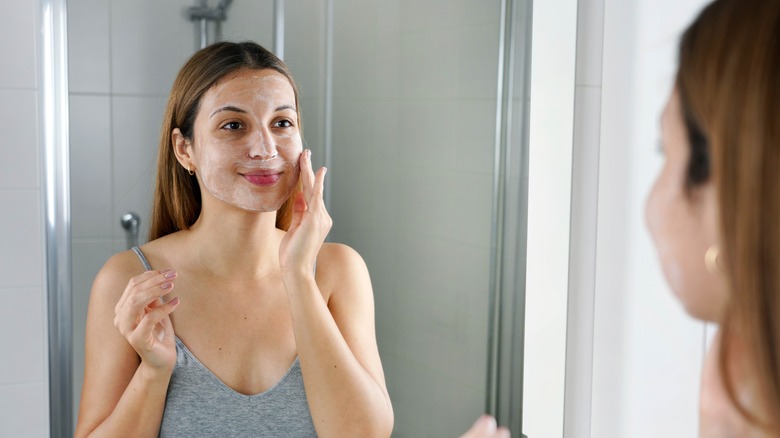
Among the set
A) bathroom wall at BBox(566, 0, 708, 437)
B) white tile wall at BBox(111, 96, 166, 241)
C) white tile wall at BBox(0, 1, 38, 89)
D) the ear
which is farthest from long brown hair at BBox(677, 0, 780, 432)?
bathroom wall at BBox(566, 0, 708, 437)

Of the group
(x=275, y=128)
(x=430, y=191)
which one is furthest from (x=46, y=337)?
(x=430, y=191)

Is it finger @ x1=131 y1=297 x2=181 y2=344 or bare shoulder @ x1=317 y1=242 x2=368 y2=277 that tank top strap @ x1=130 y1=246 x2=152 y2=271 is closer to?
finger @ x1=131 y1=297 x2=181 y2=344

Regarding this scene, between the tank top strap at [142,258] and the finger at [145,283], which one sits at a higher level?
the tank top strap at [142,258]

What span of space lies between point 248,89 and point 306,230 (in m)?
0.20

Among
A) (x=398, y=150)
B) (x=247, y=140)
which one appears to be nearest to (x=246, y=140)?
(x=247, y=140)

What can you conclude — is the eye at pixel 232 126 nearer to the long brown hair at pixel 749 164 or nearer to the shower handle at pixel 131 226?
the shower handle at pixel 131 226

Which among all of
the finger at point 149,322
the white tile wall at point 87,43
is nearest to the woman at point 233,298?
the finger at point 149,322

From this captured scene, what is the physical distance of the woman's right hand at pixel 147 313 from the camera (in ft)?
3.49

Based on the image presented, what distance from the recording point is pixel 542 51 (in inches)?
65.7

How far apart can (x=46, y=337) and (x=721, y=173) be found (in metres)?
1.02

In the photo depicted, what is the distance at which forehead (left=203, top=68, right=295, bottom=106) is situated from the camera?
1.11 metres

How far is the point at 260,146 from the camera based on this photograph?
3.68 ft

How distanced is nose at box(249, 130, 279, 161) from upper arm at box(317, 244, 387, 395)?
18cm

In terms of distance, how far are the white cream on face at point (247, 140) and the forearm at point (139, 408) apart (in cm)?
25
